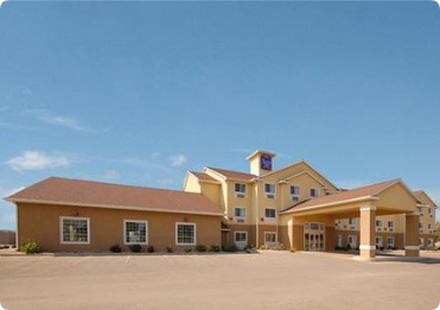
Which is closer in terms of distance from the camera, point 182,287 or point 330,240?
point 182,287

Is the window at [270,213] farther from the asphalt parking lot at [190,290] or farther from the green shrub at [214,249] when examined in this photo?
the asphalt parking lot at [190,290]

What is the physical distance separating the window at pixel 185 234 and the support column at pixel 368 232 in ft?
40.2

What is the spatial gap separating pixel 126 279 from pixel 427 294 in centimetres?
961

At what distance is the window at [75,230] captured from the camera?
22.3m

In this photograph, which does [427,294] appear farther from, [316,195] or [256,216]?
[316,195]

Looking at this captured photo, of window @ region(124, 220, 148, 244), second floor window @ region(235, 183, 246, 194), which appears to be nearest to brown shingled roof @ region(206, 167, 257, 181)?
second floor window @ region(235, 183, 246, 194)

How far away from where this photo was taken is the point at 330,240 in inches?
1394

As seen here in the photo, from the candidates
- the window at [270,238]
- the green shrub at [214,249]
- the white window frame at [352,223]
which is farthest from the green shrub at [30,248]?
the white window frame at [352,223]

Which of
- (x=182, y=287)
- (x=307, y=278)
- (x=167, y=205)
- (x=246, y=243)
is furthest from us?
(x=246, y=243)

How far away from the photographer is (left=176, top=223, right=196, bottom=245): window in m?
26.3

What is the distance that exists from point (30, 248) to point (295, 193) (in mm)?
24135

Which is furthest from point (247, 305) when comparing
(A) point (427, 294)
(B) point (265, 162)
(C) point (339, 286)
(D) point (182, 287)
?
(B) point (265, 162)

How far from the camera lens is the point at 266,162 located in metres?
36.6

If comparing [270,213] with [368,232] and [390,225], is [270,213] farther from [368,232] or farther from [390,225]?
[390,225]
